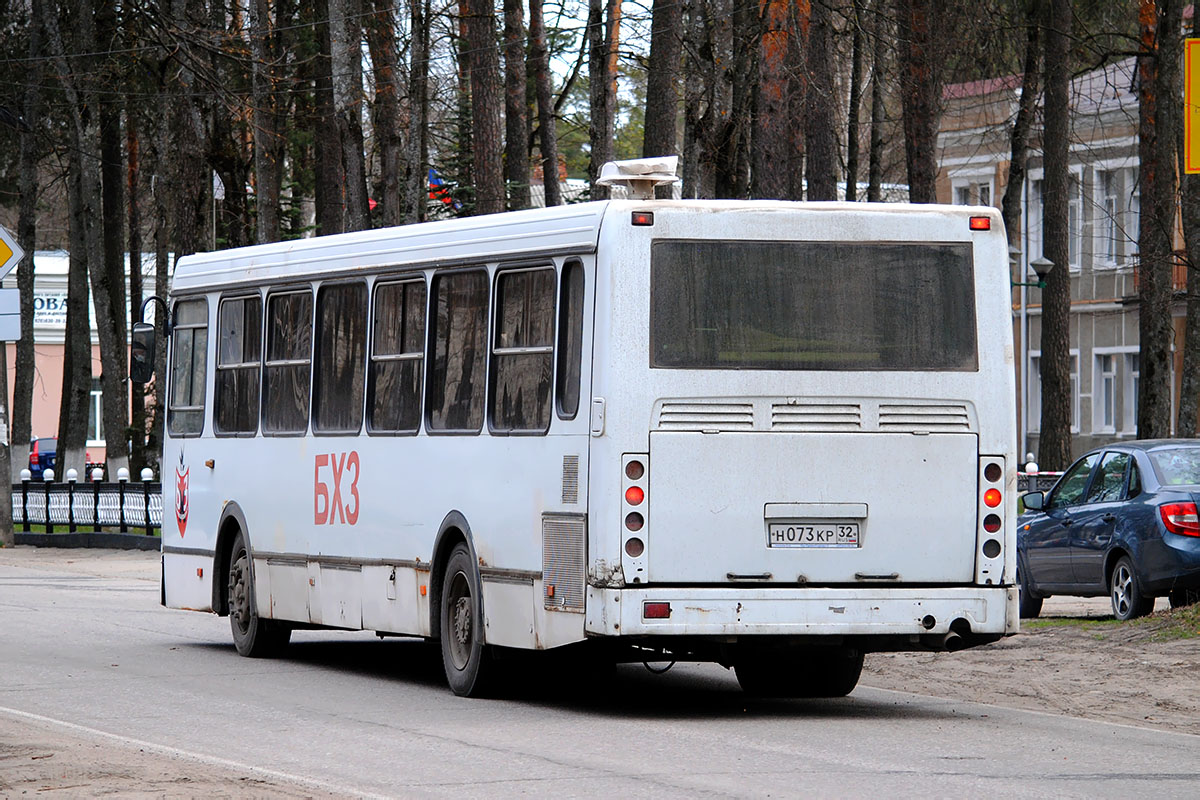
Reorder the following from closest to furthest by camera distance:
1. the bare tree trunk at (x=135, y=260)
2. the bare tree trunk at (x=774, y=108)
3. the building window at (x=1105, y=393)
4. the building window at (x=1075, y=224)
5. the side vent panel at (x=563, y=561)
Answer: the side vent panel at (x=563, y=561), the bare tree trunk at (x=774, y=108), the bare tree trunk at (x=135, y=260), the building window at (x=1105, y=393), the building window at (x=1075, y=224)

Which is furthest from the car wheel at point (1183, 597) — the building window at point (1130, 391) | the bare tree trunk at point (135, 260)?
the building window at point (1130, 391)

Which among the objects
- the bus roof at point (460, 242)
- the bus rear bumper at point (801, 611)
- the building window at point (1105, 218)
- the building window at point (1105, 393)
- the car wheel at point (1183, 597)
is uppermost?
the building window at point (1105, 218)

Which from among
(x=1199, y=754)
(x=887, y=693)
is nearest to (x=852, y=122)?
(x=887, y=693)

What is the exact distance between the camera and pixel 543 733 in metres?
11.2

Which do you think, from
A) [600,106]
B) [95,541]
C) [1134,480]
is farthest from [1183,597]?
[95,541]

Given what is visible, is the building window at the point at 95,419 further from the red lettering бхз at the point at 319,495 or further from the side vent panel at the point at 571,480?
the side vent panel at the point at 571,480

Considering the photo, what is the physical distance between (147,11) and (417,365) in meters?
17.4

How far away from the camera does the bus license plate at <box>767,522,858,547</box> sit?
1173cm

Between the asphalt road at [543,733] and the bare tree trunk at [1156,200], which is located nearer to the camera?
the asphalt road at [543,733]

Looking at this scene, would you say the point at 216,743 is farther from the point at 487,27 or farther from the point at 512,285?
the point at 487,27

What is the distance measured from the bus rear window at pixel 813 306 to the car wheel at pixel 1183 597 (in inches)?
239

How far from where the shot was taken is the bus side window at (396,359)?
1380 cm

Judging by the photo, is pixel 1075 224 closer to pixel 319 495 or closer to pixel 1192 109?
pixel 1192 109

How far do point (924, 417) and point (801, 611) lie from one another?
1325 mm
